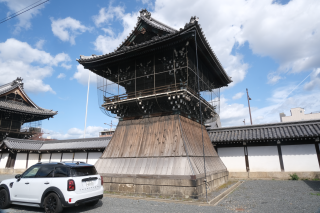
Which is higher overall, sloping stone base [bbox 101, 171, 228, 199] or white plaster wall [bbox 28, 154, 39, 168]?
white plaster wall [bbox 28, 154, 39, 168]

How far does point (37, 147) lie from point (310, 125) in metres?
33.0

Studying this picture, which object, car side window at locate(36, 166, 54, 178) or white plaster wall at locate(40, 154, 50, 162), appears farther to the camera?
white plaster wall at locate(40, 154, 50, 162)

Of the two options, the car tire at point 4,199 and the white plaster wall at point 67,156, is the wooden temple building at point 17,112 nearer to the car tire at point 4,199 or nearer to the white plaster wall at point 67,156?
the white plaster wall at point 67,156

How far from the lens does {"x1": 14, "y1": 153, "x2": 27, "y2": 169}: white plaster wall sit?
26.0m

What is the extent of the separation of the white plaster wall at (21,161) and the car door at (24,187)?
72.3ft

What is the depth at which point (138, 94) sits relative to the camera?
15.2 metres

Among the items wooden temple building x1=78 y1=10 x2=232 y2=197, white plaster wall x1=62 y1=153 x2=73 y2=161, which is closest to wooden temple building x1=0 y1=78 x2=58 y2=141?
white plaster wall x1=62 y1=153 x2=73 y2=161

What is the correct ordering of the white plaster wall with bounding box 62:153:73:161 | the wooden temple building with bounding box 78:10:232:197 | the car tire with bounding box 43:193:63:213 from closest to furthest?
the car tire with bounding box 43:193:63:213, the wooden temple building with bounding box 78:10:232:197, the white plaster wall with bounding box 62:153:73:161

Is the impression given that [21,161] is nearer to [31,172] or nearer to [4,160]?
[4,160]

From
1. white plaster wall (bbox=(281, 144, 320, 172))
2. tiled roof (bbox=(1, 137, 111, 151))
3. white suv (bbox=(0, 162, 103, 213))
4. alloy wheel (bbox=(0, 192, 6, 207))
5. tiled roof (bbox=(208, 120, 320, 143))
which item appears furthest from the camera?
tiled roof (bbox=(1, 137, 111, 151))

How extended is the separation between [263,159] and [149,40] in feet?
48.0

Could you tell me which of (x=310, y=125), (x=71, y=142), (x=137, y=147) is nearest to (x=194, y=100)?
(x=137, y=147)

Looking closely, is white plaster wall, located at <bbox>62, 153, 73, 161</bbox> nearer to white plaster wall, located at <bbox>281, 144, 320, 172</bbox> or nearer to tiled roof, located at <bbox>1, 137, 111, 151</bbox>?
tiled roof, located at <bbox>1, 137, 111, 151</bbox>

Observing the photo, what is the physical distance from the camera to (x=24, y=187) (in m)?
8.02
